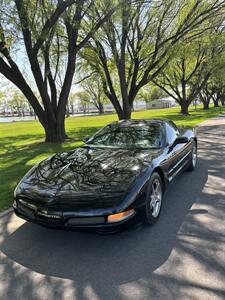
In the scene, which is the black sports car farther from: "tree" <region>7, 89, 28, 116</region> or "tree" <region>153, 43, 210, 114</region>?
"tree" <region>7, 89, 28, 116</region>

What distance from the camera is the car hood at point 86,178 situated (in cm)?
315

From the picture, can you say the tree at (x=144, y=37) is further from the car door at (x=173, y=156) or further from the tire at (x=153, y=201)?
the tire at (x=153, y=201)

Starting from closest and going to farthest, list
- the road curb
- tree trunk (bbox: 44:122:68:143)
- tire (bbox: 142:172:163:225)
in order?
tire (bbox: 142:172:163:225) → the road curb → tree trunk (bbox: 44:122:68:143)

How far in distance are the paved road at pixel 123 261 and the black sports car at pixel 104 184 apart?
329 mm

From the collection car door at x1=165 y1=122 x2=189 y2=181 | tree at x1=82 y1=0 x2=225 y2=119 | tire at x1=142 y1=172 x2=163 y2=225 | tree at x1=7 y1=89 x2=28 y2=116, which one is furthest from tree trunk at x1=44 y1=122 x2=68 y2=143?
tree at x1=7 y1=89 x2=28 y2=116

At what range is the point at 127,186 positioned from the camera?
3281mm

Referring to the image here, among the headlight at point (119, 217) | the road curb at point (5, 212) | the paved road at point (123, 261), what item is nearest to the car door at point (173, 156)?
the paved road at point (123, 261)

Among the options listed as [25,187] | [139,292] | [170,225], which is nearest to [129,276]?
[139,292]

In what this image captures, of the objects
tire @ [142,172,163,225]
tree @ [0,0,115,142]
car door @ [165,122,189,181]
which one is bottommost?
tire @ [142,172,163,225]

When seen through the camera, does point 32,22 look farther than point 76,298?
Yes

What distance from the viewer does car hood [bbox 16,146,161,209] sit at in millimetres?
3154

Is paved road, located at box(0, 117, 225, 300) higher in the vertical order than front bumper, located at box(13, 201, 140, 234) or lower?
lower

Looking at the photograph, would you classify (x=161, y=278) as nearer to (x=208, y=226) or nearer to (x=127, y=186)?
(x=127, y=186)

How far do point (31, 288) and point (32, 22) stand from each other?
30.5 ft
